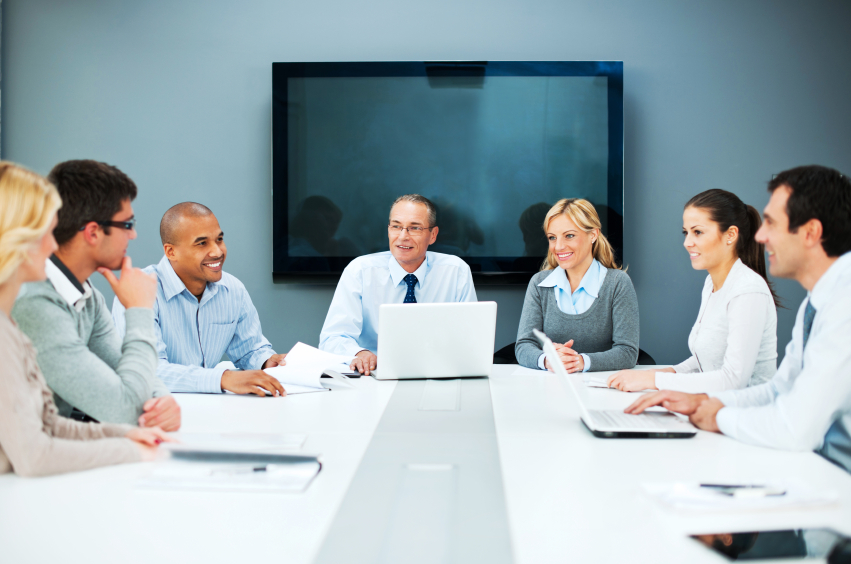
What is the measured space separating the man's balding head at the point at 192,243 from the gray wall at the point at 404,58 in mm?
1229

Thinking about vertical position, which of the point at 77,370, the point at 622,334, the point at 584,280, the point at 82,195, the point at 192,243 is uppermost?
the point at 82,195

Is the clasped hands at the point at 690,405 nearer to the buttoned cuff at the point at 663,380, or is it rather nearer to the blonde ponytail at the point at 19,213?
the buttoned cuff at the point at 663,380

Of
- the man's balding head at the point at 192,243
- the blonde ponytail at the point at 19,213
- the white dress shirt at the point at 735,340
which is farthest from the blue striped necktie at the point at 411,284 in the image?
the blonde ponytail at the point at 19,213

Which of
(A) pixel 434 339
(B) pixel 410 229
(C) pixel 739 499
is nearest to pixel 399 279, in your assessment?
(B) pixel 410 229

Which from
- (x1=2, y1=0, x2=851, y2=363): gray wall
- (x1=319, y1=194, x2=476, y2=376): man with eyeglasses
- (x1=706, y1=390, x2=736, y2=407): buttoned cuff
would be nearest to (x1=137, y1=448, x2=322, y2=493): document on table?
(x1=706, y1=390, x2=736, y2=407): buttoned cuff

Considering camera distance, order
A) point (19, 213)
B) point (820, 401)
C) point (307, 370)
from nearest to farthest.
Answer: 1. point (19, 213)
2. point (820, 401)
3. point (307, 370)

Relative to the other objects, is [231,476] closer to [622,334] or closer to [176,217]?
[176,217]

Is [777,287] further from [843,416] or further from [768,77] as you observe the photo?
[843,416]

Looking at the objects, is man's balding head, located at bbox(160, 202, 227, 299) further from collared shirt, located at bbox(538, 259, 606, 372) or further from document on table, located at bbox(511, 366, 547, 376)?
collared shirt, located at bbox(538, 259, 606, 372)

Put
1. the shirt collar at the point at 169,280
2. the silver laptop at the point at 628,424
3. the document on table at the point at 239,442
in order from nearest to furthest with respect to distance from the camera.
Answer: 1. the document on table at the point at 239,442
2. the silver laptop at the point at 628,424
3. the shirt collar at the point at 169,280

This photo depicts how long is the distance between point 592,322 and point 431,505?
1694mm

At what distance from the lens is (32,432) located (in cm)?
103

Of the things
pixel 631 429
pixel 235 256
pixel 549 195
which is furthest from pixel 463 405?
pixel 235 256

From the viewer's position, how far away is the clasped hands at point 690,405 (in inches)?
55.8
